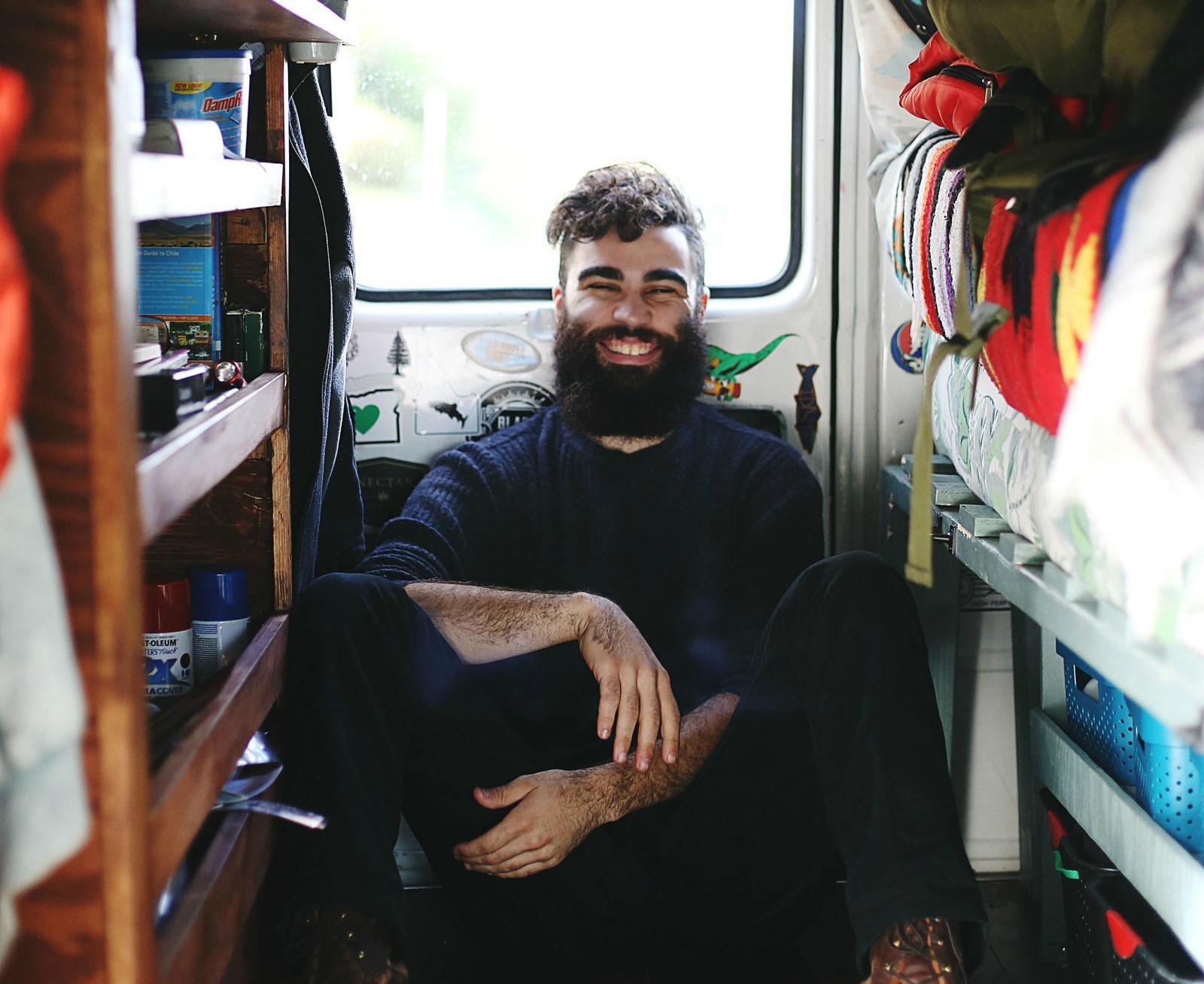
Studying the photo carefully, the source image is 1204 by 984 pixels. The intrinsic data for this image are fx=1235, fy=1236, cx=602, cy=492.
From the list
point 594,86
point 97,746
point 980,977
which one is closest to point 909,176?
point 594,86

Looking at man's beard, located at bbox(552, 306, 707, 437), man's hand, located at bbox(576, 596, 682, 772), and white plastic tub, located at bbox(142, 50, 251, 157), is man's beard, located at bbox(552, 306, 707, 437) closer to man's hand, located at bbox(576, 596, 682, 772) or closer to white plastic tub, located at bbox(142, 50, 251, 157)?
man's hand, located at bbox(576, 596, 682, 772)

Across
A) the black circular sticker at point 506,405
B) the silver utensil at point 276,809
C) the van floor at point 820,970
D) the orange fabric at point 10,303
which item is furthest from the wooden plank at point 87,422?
the black circular sticker at point 506,405

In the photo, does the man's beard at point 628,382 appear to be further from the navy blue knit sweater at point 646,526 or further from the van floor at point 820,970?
the van floor at point 820,970

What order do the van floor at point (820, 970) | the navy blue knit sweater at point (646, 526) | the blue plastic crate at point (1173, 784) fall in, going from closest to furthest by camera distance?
the blue plastic crate at point (1173, 784) → the van floor at point (820, 970) → the navy blue knit sweater at point (646, 526)

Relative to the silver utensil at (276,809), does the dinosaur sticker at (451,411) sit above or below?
above

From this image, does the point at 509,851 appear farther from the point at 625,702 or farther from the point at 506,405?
the point at 506,405

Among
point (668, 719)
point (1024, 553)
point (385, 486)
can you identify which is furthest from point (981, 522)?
point (385, 486)

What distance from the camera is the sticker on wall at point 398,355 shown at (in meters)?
2.14

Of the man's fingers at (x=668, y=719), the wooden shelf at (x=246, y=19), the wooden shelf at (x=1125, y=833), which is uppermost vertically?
the wooden shelf at (x=246, y=19)

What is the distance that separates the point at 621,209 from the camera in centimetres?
205

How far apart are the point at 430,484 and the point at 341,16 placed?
730 mm

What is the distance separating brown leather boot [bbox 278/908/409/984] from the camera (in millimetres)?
1265

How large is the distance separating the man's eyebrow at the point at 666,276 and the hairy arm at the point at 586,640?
2.13 feet

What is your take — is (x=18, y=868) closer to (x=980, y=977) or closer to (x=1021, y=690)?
(x=980, y=977)
